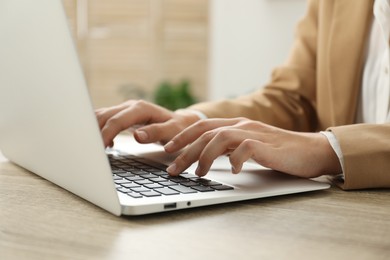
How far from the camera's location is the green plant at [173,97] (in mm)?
4512

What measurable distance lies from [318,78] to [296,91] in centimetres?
7

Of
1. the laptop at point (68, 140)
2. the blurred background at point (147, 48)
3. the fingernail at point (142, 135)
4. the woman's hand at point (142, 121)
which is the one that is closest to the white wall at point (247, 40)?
the blurred background at point (147, 48)

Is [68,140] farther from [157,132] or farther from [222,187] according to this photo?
[157,132]

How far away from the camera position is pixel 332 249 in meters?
0.57

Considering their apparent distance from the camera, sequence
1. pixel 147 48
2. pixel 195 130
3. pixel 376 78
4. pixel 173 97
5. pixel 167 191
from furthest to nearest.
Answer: pixel 147 48 < pixel 173 97 < pixel 376 78 < pixel 195 130 < pixel 167 191

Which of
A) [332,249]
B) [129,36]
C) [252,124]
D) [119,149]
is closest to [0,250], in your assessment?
[332,249]

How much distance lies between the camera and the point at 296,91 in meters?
1.53

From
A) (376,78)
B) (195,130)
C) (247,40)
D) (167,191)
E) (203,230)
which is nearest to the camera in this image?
(203,230)

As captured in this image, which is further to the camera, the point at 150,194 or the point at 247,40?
the point at 247,40

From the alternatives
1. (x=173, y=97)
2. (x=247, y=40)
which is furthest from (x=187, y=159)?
(x=173, y=97)

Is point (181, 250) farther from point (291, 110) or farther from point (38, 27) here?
point (291, 110)

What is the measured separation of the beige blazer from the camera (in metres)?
1.37

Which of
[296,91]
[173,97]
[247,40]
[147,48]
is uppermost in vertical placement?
[296,91]

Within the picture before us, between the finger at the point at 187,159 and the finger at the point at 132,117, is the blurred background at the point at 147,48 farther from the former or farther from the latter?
the finger at the point at 187,159
